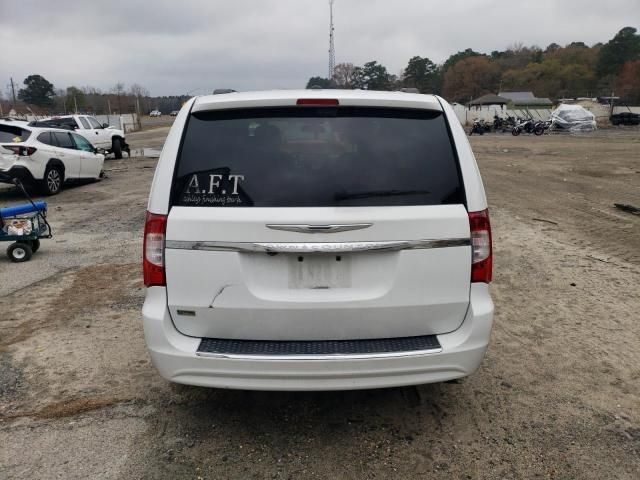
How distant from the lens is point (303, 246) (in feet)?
8.81

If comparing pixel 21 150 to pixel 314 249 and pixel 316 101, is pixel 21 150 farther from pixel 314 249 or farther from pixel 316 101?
pixel 314 249

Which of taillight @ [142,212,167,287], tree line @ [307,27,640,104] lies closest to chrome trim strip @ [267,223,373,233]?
taillight @ [142,212,167,287]

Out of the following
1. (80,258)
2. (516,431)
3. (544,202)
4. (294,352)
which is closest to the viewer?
(294,352)

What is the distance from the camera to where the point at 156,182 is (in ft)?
9.41

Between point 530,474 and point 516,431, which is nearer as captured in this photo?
point 530,474

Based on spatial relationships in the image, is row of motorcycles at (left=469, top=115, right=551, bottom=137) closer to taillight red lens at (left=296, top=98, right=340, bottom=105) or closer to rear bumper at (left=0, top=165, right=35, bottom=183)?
rear bumper at (left=0, top=165, right=35, bottom=183)

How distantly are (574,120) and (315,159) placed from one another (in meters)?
46.5

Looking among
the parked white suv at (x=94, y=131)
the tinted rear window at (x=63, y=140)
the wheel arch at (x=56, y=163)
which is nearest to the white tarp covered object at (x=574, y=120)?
the parked white suv at (x=94, y=131)

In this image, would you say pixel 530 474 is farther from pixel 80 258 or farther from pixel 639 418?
pixel 80 258

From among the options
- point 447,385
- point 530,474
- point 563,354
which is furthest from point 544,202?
point 530,474

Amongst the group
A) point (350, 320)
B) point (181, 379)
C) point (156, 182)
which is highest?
point (156, 182)

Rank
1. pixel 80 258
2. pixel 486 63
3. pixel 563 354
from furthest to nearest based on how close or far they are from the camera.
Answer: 1. pixel 486 63
2. pixel 80 258
3. pixel 563 354

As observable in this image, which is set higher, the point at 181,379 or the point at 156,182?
the point at 156,182

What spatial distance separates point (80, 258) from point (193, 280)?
522 centimetres
